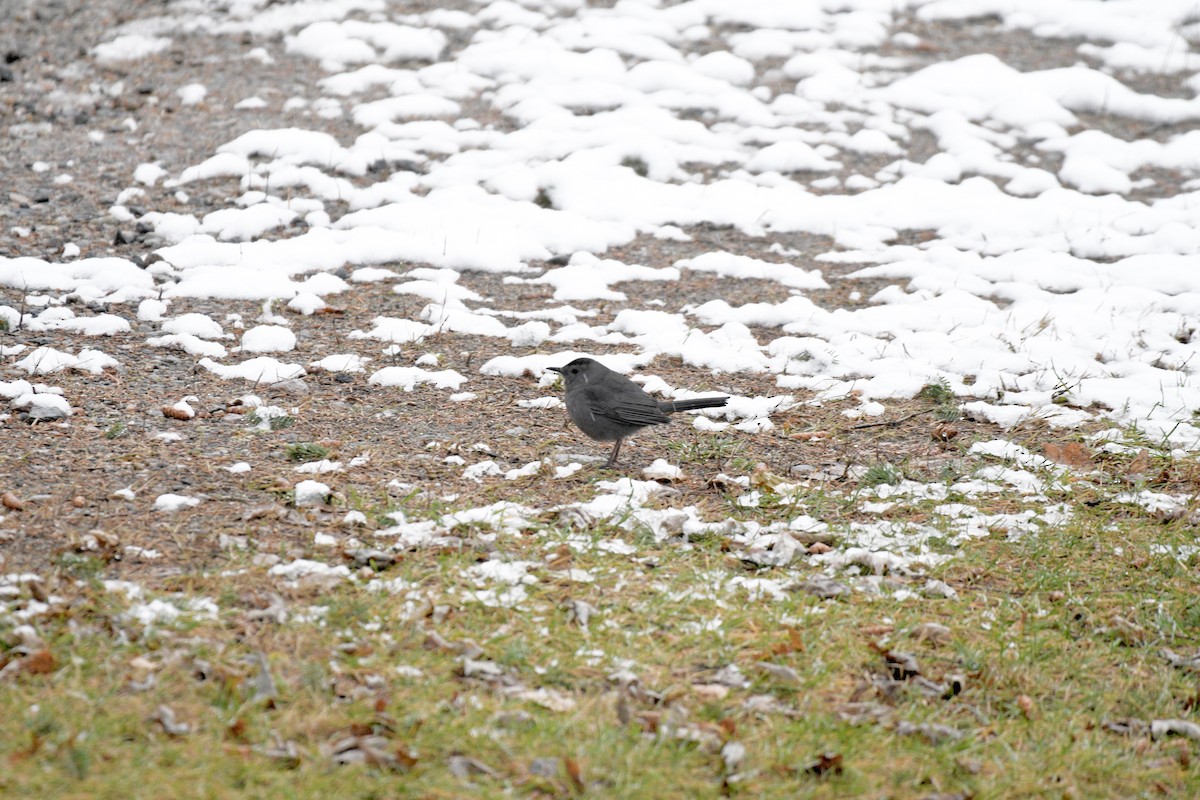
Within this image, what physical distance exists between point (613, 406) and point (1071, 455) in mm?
2218

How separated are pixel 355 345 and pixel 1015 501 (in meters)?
3.55

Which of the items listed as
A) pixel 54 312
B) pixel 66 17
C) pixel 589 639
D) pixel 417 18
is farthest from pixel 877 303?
pixel 66 17

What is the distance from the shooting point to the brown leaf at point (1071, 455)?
17.1 ft

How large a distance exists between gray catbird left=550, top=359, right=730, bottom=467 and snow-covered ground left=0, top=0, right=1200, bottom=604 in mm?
287

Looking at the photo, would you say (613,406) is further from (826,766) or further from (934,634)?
(826,766)

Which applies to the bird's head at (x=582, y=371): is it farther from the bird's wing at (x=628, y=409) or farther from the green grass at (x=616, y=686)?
the green grass at (x=616, y=686)

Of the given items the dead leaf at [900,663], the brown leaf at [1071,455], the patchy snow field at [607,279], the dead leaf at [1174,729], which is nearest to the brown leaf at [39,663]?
the patchy snow field at [607,279]

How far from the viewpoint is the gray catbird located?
4992mm

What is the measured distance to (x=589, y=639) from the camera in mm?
3719

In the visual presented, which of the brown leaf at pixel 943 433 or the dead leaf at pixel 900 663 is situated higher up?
the dead leaf at pixel 900 663

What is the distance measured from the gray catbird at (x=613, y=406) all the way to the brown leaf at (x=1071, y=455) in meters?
1.63

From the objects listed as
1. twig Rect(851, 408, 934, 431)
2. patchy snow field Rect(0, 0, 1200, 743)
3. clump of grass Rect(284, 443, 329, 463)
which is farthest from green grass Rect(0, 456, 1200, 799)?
twig Rect(851, 408, 934, 431)

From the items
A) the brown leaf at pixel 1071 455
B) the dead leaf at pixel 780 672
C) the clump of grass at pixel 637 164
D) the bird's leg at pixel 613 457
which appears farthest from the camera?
the clump of grass at pixel 637 164

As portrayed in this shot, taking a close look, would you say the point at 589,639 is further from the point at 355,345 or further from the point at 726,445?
the point at 355,345
